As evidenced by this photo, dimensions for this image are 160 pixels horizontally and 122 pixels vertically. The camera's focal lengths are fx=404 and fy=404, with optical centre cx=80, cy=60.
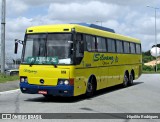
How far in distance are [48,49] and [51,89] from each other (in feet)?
5.07

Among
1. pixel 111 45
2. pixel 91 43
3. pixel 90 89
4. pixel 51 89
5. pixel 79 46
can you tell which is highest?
pixel 111 45

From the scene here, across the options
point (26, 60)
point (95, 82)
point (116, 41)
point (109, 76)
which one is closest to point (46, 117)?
point (26, 60)

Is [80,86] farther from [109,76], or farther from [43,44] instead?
[109,76]

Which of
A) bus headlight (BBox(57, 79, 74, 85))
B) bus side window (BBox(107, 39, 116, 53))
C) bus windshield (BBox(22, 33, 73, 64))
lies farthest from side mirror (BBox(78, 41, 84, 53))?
bus side window (BBox(107, 39, 116, 53))

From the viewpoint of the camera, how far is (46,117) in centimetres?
1143

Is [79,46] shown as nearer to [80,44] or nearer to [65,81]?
[80,44]

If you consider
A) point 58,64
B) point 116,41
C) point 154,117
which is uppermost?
point 116,41

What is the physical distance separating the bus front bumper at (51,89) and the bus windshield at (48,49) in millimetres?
927

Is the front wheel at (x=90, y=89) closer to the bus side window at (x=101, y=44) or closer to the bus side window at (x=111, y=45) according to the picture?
the bus side window at (x=101, y=44)

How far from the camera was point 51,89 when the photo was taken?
15047 mm

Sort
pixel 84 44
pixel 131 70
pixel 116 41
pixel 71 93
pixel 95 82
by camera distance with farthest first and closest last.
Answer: pixel 131 70, pixel 116 41, pixel 95 82, pixel 84 44, pixel 71 93

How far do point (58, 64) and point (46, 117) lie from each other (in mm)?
3871

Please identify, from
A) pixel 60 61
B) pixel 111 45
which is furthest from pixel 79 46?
pixel 111 45

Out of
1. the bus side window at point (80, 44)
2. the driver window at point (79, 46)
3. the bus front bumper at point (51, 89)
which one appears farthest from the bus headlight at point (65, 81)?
the bus side window at point (80, 44)
